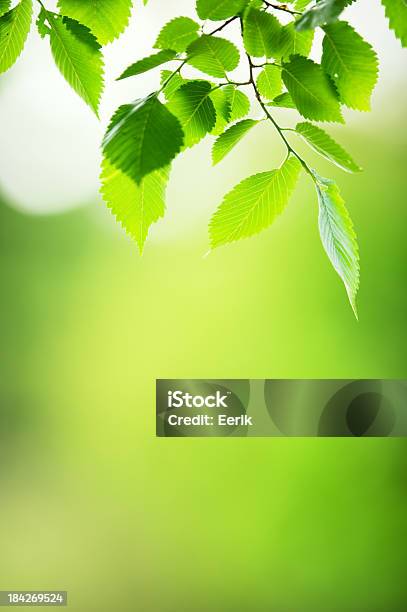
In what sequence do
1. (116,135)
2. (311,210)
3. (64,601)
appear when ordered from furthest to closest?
(311,210), (64,601), (116,135)

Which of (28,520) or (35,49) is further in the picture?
(35,49)

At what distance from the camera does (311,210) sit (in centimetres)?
253

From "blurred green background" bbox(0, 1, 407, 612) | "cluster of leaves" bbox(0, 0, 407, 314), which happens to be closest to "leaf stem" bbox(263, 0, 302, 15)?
"cluster of leaves" bbox(0, 0, 407, 314)

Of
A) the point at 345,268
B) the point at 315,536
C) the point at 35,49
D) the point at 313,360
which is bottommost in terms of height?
the point at 315,536

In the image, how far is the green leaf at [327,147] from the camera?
16 centimetres

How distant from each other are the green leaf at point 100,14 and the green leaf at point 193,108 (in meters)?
0.04

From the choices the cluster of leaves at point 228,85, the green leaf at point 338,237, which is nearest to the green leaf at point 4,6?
the cluster of leaves at point 228,85

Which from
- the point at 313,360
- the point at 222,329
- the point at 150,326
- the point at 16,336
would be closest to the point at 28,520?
the point at 16,336

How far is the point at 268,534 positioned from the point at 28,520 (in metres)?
1.00

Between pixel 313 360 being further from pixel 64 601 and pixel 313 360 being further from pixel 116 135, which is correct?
pixel 116 135

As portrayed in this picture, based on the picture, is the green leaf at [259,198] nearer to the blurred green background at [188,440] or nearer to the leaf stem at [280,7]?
the leaf stem at [280,7]

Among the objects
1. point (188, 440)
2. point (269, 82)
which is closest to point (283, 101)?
point (269, 82)

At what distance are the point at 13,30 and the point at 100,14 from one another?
0.09 ft

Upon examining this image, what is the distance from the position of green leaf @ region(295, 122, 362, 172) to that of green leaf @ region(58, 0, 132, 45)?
0.22 ft
